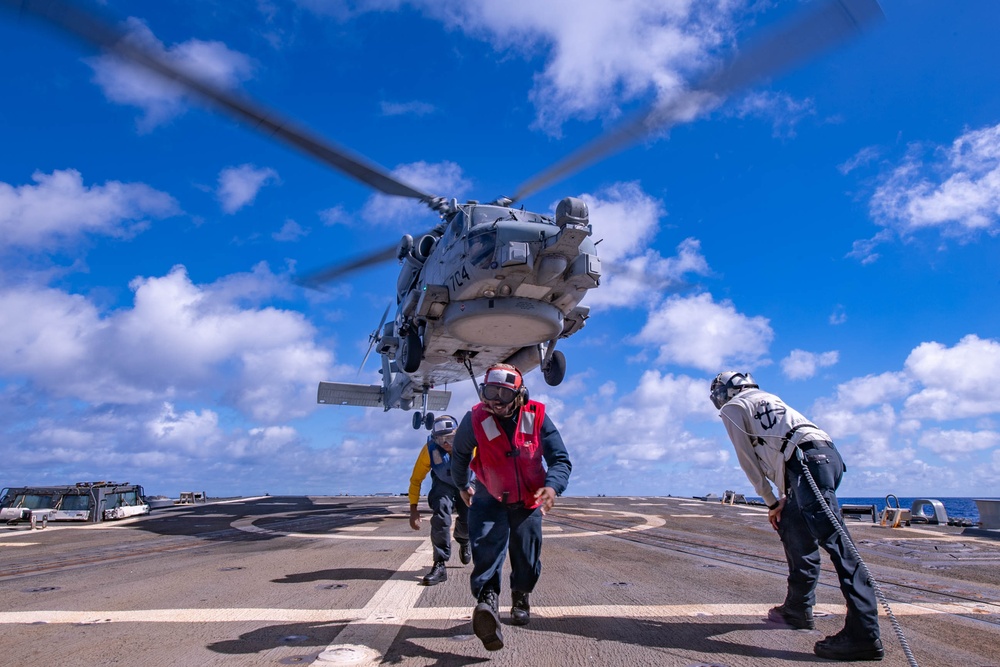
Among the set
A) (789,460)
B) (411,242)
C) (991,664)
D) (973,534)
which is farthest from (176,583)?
(973,534)

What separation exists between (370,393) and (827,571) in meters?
20.0

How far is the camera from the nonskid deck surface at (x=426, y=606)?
134 inches

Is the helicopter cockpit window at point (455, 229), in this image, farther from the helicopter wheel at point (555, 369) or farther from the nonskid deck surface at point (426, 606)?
the nonskid deck surface at point (426, 606)

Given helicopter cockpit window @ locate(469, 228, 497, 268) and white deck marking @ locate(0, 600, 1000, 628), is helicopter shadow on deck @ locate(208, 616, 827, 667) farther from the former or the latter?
helicopter cockpit window @ locate(469, 228, 497, 268)

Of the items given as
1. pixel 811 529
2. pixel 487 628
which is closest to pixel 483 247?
pixel 811 529

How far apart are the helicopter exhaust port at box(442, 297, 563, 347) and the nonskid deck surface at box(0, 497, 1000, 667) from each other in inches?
218

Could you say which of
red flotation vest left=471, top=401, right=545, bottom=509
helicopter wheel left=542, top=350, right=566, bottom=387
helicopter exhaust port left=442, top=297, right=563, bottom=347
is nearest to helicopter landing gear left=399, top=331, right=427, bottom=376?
helicopter exhaust port left=442, top=297, right=563, bottom=347

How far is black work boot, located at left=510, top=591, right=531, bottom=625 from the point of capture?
401 cm

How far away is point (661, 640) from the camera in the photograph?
3676 millimetres

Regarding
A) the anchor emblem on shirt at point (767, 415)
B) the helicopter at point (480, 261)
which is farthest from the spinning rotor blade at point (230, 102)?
the anchor emblem on shirt at point (767, 415)

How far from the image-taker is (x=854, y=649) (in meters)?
3.33

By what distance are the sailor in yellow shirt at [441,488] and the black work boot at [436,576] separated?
0.57ft

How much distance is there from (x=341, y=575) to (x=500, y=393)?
3.60 metres

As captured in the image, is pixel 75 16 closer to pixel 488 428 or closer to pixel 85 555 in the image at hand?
pixel 85 555
